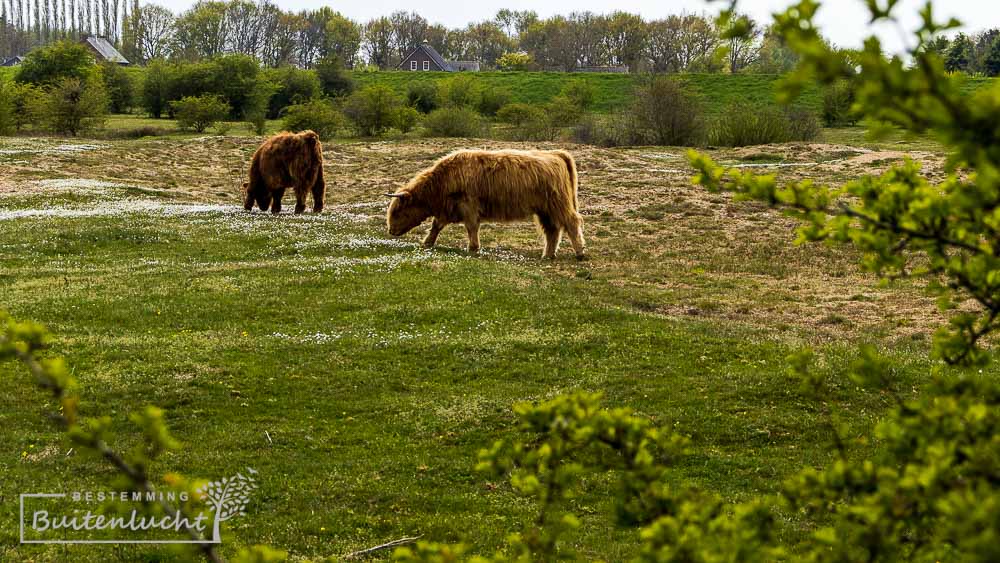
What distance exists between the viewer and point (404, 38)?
16000 cm

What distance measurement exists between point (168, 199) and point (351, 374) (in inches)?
889

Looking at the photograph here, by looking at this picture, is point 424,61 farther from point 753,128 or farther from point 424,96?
point 753,128

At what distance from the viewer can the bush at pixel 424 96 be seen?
7925 cm

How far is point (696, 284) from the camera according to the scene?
68.0 feet

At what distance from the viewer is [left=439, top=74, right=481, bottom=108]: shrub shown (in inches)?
3093

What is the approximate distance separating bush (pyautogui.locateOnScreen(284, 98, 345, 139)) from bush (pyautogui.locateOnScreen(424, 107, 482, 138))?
6.79 m

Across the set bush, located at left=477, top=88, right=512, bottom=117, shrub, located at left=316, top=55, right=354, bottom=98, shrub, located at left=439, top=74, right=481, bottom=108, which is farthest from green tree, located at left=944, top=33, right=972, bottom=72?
shrub, located at left=316, top=55, right=354, bottom=98

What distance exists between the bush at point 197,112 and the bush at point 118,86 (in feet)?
49.4

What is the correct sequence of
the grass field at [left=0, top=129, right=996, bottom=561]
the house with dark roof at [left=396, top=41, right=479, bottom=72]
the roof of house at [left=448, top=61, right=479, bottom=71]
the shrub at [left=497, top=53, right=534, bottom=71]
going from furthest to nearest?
the roof of house at [left=448, top=61, right=479, bottom=71] < the house with dark roof at [left=396, top=41, right=479, bottom=72] < the shrub at [left=497, top=53, right=534, bottom=71] < the grass field at [left=0, top=129, right=996, bottom=561]

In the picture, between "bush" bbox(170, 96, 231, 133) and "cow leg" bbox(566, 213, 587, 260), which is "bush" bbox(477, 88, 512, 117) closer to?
"bush" bbox(170, 96, 231, 133)

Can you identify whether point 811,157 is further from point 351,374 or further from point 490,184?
point 351,374

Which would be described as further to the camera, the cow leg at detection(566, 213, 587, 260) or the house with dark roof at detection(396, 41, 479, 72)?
the house with dark roof at detection(396, 41, 479, 72)

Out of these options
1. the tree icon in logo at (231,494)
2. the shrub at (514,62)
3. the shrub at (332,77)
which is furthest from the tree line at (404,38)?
the tree icon in logo at (231,494)

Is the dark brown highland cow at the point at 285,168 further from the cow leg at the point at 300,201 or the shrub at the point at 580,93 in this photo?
the shrub at the point at 580,93
